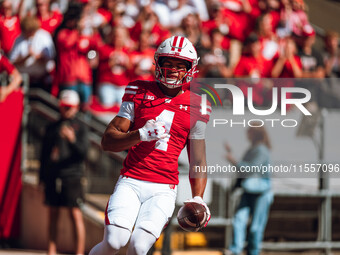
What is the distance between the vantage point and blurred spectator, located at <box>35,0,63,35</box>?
1138 centimetres

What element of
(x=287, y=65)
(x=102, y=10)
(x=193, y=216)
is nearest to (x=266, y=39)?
(x=287, y=65)

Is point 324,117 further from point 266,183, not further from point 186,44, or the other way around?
point 186,44

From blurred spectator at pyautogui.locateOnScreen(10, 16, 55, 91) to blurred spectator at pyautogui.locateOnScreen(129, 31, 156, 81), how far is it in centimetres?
126

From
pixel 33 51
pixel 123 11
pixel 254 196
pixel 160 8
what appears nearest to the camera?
pixel 254 196

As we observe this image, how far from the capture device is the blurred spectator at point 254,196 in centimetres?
Answer: 942

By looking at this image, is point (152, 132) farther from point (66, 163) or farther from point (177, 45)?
point (66, 163)

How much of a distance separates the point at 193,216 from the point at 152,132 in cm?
83

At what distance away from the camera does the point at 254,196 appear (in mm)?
9523

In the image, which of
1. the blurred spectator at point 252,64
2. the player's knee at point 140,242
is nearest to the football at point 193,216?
the player's knee at point 140,242

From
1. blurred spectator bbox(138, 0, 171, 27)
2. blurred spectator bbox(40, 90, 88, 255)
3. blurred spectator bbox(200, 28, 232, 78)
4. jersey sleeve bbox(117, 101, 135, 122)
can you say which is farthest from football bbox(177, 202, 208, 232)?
blurred spectator bbox(138, 0, 171, 27)

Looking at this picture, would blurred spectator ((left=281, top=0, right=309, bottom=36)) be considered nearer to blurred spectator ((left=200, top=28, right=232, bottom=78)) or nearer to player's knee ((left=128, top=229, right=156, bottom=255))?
blurred spectator ((left=200, top=28, right=232, bottom=78))

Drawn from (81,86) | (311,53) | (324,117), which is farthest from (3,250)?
(311,53)

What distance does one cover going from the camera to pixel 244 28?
42.0 ft

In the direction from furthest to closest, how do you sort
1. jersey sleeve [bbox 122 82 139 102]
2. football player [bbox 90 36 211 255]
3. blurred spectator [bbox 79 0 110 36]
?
blurred spectator [bbox 79 0 110 36]
jersey sleeve [bbox 122 82 139 102]
football player [bbox 90 36 211 255]
